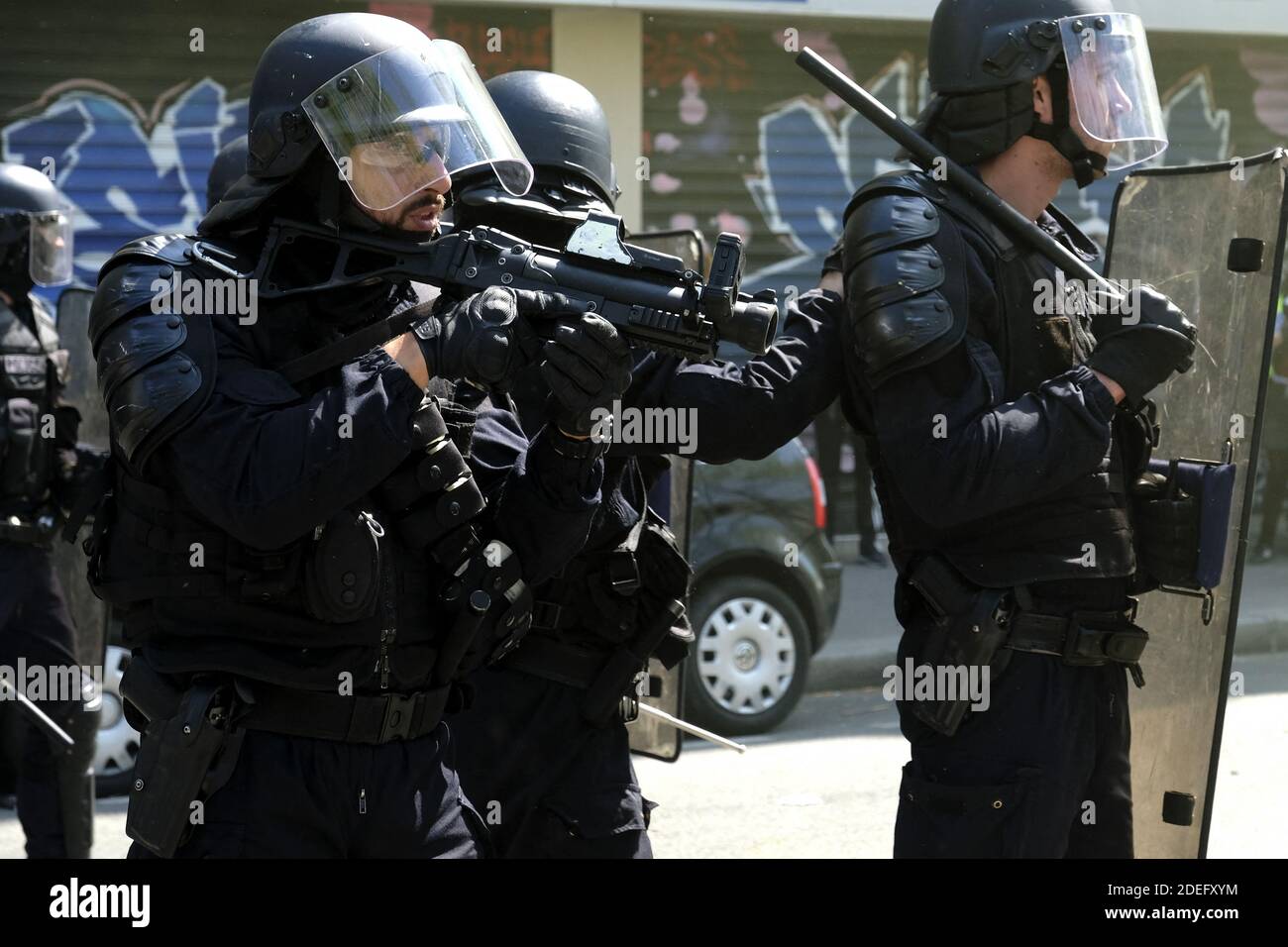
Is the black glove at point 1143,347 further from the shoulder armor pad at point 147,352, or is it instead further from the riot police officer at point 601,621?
the shoulder armor pad at point 147,352

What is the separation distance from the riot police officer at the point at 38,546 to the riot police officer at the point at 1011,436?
2962mm

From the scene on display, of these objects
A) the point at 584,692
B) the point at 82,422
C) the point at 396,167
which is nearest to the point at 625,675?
the point at 584,692

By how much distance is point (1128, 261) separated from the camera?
3.71 metres

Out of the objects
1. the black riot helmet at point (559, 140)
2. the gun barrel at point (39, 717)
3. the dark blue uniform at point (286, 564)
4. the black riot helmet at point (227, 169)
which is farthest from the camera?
the gun barrel at point (39, 717)

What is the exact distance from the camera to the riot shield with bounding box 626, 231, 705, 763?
14.1 feet

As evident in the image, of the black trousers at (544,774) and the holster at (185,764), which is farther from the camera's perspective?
the black trousers at (544,774)

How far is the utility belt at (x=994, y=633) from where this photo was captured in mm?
2867

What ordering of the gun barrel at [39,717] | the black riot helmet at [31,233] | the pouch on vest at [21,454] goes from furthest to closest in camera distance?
the black riot helmet at [31,233]
the pouch on vest at [21,454]
the gun barrel at [39,717]

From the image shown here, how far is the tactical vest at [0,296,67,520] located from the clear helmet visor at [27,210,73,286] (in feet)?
0.73

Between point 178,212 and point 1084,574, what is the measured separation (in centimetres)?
787

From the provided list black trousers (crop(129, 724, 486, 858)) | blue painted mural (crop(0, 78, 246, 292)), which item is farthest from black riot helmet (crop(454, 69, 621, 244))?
blue painted mural (crop(0, 78, 246, 292))

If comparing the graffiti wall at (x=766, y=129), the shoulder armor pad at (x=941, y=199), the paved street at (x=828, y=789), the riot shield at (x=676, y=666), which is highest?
the graffiti wall at (x=766, y=129)

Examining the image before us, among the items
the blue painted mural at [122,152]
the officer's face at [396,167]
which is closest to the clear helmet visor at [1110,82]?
the officer's face at [396,167]

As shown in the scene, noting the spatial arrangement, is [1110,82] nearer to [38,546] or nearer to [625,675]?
[625,675]
